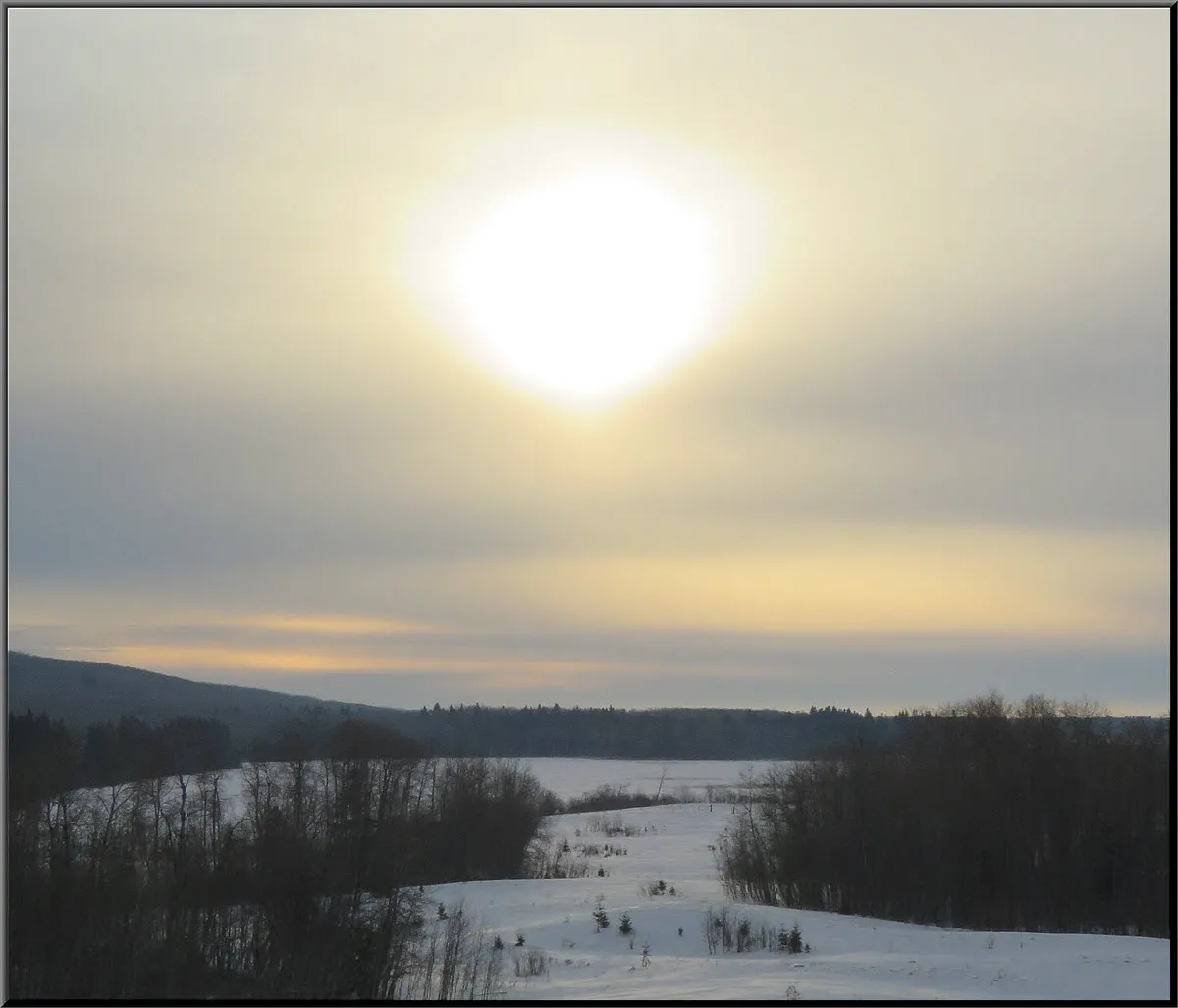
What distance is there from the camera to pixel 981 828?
40688mm

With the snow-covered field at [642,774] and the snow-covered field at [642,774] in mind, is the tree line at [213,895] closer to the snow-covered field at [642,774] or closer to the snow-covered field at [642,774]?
the snow-covered field at [642,774]

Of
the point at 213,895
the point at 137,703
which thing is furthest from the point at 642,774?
→ the point at 213,895

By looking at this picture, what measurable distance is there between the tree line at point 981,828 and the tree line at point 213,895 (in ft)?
61.0

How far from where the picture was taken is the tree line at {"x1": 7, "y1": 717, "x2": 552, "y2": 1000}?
19.4 m

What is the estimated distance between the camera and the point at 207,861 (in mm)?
24297

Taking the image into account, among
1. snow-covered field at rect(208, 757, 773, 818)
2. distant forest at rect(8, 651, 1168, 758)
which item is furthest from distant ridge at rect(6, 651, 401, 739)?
snow-covered field at rect(208, 757, 773, 818)

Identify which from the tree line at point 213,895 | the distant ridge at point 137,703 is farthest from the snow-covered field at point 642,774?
the tree line at point 213,895

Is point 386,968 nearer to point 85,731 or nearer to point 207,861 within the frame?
point 207,861

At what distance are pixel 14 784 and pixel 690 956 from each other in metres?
15.7

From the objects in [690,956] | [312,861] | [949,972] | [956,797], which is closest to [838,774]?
[956,797]

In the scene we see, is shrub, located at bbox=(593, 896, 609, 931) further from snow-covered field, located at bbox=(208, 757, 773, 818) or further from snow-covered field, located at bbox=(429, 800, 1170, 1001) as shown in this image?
snow-covered field, located at bbox=(208, 757, 773, 818)

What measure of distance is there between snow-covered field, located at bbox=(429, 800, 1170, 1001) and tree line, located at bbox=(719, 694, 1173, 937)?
252 inches

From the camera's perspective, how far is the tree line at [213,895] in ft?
63.7

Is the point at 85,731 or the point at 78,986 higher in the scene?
the point at 85,731
